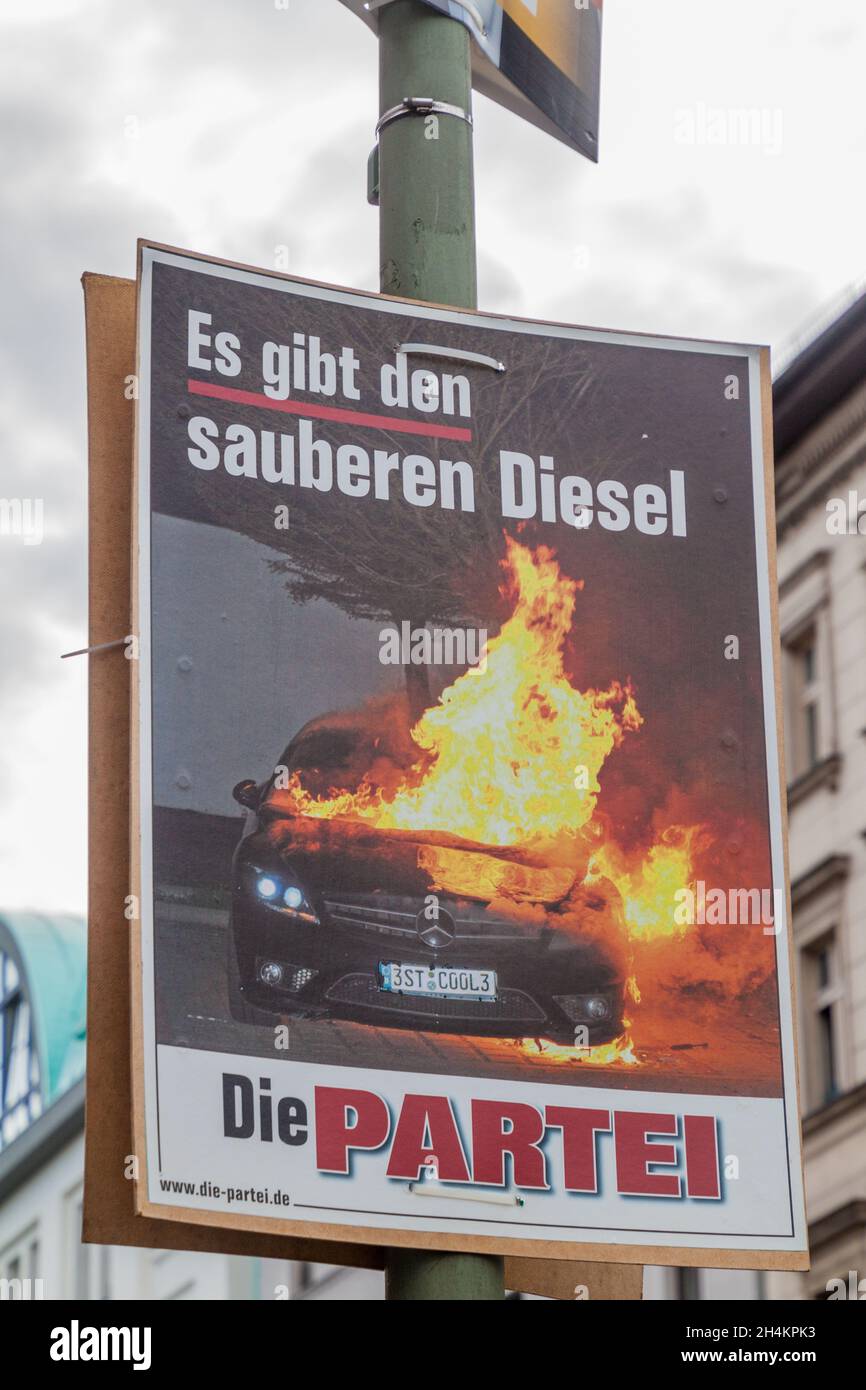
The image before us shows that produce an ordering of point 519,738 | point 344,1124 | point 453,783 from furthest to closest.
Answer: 1. point 519,738
2. point 453,783
3. point 344,1124

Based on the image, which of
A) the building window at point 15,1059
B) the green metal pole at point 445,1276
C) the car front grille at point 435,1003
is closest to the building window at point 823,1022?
the car front grille at point 435,1003

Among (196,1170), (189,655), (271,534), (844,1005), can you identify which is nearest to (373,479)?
(271,534)

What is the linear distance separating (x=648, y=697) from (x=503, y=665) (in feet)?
1.22

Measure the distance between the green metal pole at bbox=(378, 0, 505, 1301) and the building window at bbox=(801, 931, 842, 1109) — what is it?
64.5 feet

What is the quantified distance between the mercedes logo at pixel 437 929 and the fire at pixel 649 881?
44 centimetres

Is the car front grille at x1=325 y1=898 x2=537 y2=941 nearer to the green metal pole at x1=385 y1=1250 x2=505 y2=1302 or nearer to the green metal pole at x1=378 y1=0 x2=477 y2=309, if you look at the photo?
the green metal pole at x1=385 y1=1250 x2=505 y2=1302

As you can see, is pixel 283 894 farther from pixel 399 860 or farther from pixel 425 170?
pixel 425 170

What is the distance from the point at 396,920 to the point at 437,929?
0.32 feet

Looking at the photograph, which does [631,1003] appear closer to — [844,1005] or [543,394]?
[543,394]

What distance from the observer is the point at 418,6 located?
6059 millimetres

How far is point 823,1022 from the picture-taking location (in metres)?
25.1

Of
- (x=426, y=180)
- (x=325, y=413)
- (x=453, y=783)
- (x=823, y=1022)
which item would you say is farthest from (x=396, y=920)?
(x=823, y=1022)

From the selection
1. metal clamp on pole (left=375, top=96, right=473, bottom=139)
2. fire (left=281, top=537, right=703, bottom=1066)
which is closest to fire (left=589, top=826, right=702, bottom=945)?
fire (left=281, top=537, right=703, bottom=1066)

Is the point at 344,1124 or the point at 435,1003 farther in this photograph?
the point at 435,1003
